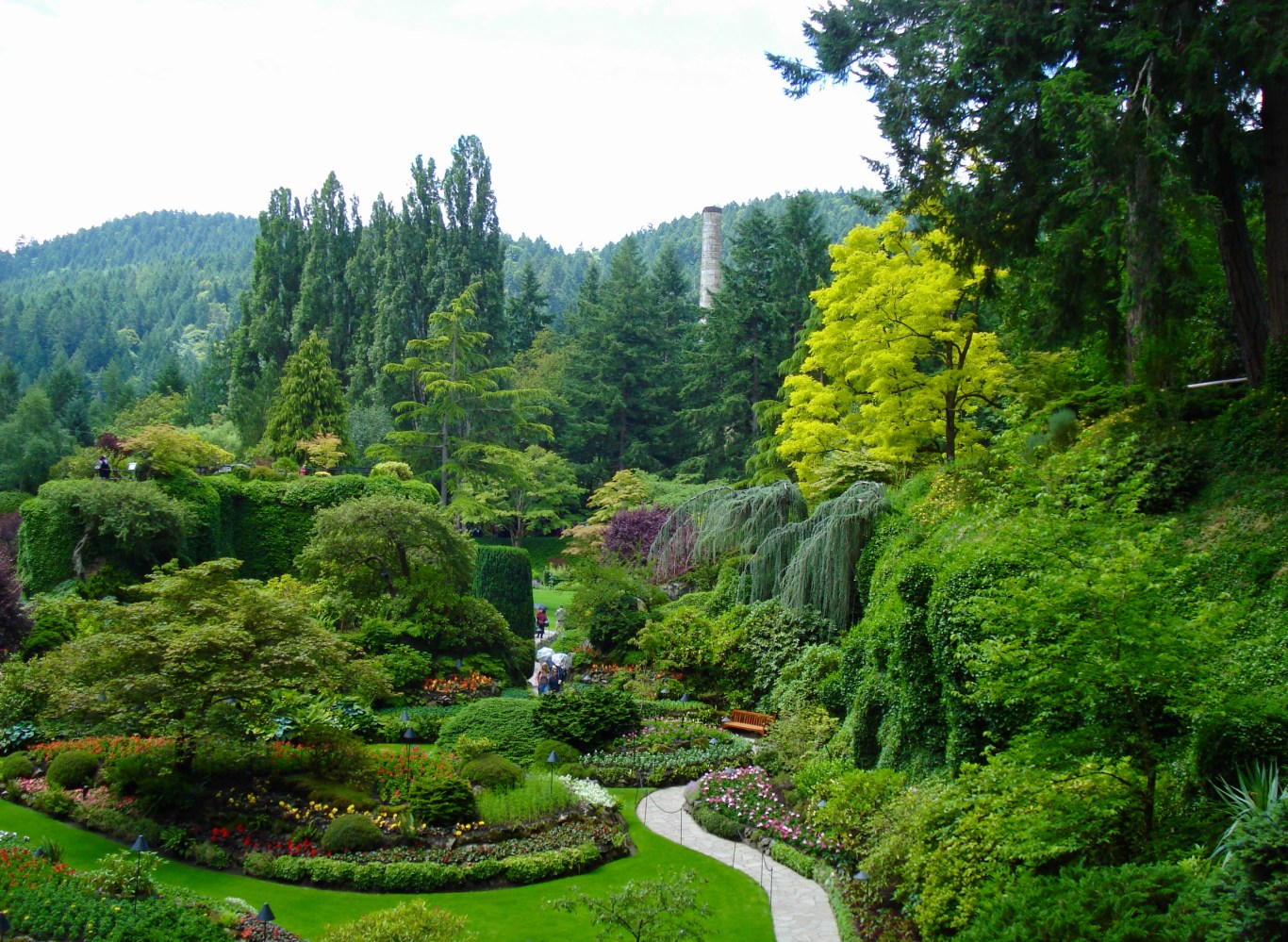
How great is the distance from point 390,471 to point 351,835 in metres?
18.8

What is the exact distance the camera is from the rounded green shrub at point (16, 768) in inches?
586

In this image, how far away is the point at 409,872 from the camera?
12320 mm

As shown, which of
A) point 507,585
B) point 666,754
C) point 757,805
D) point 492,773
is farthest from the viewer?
point 507,585

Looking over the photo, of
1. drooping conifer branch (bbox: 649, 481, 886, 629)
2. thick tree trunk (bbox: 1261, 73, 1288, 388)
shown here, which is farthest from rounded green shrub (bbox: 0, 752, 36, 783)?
thick tree trunk (bbox: 1261, 73, 1288, 388)

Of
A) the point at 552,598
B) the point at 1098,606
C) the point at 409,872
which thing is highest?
the point at 1098,606

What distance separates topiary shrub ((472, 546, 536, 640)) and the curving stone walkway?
33.9ft

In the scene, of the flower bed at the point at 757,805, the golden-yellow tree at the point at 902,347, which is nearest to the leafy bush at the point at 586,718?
the flower bed at the point at 757,805

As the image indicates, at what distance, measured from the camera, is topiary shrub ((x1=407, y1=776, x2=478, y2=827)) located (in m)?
14.0

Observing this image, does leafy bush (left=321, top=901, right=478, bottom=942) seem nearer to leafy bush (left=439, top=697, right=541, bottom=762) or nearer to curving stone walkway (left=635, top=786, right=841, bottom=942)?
curving stone walkway (left=635, top=786, right=841, bottom=942)

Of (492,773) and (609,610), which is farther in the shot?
(609,610)

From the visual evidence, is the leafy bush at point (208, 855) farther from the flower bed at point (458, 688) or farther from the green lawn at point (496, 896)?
the flower bed at point (458, 688)

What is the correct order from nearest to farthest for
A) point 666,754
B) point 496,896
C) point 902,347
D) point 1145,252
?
point 496,896 < point 1145,252 < point 666,754 < point 902,347

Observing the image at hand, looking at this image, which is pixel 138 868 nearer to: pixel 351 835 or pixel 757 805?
pixel 351 835

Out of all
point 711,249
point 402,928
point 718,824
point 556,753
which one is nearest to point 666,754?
point 556,753
